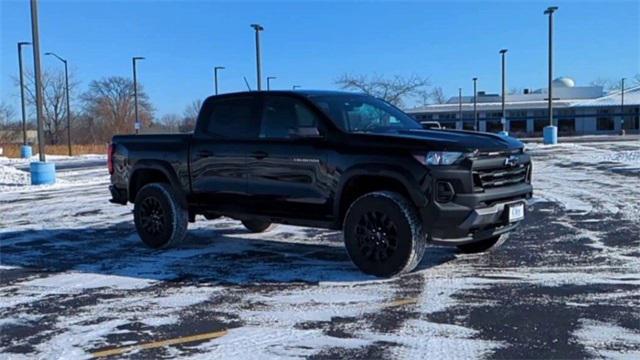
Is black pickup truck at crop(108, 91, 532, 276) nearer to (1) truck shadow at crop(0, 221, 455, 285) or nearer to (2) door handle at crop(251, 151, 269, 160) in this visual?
(2) door handle at crop(251, 151, 269, 160)

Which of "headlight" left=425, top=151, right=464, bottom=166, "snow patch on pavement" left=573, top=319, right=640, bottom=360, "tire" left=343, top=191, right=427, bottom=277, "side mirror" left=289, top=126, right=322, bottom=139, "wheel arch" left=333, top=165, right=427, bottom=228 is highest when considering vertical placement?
"side mirror" left=289, top=126, right=322, bottom=139

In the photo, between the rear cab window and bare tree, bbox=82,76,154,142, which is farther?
bare tree, bbox=82,76,154,142

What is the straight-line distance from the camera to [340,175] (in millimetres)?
6672

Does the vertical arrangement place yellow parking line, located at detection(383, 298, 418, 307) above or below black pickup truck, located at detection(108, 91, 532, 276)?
below

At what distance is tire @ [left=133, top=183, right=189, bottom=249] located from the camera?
27.1 feet

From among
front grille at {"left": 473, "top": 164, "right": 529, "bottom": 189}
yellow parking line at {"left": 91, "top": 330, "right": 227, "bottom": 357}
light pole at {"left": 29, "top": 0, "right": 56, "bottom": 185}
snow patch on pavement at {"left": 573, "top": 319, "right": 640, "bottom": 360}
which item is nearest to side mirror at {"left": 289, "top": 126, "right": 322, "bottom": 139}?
front grille at {"left": 473, "top": 164, "right": 529, "bottom": 189}

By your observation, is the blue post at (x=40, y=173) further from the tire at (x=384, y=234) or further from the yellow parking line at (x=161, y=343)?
the yellow parking line at (x=161, y=343)

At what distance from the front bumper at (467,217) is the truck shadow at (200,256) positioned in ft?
2.72

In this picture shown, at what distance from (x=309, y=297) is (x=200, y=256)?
2455mm

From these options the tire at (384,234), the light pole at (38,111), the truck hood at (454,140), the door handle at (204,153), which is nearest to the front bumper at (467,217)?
the tire at (384,234)

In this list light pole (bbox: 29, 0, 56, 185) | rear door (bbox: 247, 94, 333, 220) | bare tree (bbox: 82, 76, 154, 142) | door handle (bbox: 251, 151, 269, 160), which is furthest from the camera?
bare tree (bbox: 82, 76, 154, 142)

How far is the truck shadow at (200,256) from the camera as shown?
22.7 feet

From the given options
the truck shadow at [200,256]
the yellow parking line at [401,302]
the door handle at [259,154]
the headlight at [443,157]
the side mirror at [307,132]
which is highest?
the side mirror at [307,132]

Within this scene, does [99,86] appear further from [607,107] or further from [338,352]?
[338,352]
